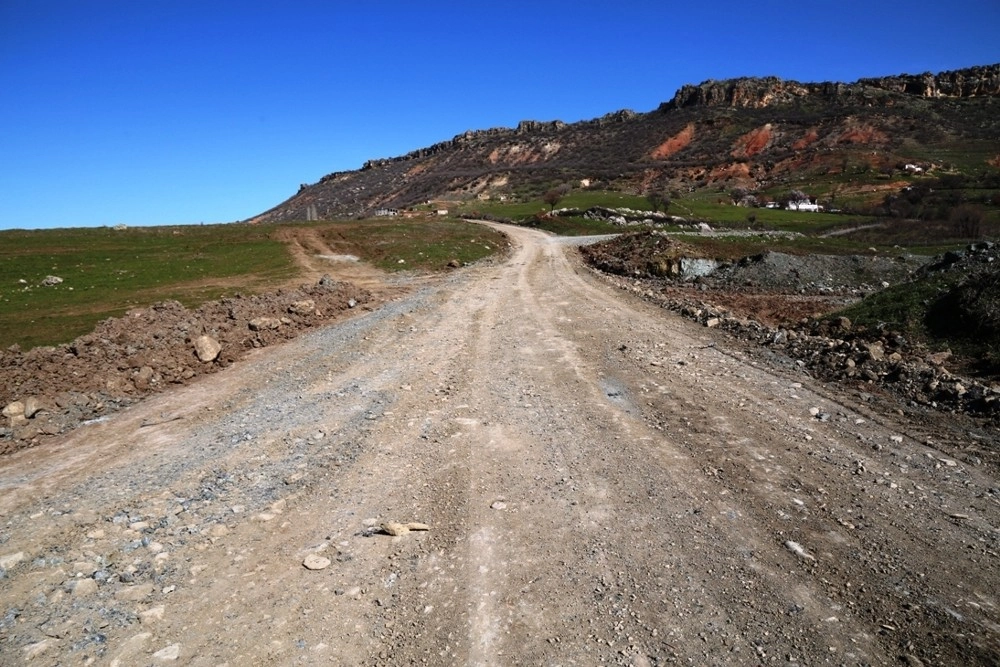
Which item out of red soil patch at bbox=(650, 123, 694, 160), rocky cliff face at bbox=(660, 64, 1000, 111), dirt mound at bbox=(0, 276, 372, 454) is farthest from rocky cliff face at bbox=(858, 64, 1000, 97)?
dirt mound at bbox=(0, 276, 372, 454)

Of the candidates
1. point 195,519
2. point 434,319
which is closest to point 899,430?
point 195,519

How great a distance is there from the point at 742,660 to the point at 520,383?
671 cm

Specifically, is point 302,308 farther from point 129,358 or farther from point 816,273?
point 816,273

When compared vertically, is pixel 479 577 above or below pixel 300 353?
below

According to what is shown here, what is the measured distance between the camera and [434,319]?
16734 mm

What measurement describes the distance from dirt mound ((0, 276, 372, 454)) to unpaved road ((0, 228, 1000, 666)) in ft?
2.82

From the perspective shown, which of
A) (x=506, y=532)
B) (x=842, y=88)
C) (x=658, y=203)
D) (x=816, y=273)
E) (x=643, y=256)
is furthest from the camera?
(x=842, y=88)

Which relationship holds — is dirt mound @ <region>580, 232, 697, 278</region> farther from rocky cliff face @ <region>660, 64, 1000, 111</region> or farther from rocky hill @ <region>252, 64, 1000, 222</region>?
rocky cliff face @ <region>660, 64, 1000, 111</region>

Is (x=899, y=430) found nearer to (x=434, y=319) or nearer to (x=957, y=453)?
(x=957, y=453)

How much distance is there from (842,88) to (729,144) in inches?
1743

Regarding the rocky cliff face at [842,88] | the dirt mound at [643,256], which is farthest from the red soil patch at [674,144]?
the dirt mound at [643,256]

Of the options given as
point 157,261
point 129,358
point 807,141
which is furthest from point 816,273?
point 807,141

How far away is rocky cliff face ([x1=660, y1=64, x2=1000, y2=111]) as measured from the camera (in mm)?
127188

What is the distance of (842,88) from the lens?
130 m
